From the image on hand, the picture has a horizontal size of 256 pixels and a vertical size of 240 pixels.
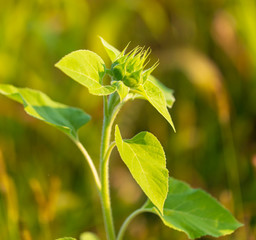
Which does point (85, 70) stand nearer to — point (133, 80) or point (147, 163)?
point (133, 80)

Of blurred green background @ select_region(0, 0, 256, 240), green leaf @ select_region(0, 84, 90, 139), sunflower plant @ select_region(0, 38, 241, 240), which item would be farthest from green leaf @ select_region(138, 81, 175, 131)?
blurred green background @ select_region(0, 0, 256, 240)

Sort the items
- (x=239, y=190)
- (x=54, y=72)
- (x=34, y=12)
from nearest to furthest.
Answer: (x=239, y=190) < (x=54, y=72) < (x=34, y=12)

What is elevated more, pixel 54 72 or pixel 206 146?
pixel 54 72

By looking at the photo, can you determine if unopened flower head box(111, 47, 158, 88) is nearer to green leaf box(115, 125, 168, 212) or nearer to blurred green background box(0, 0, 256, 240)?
green leaf box(115, 125, 168, 212)

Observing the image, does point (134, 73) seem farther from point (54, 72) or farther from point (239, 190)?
point (54, 72)

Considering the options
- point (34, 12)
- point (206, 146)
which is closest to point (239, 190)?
point (206, 146)

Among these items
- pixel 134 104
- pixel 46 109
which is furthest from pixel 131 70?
pixel 134 104

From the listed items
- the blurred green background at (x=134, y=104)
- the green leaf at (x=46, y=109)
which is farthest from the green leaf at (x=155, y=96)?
the blurred green background at (x=134, y=104)
